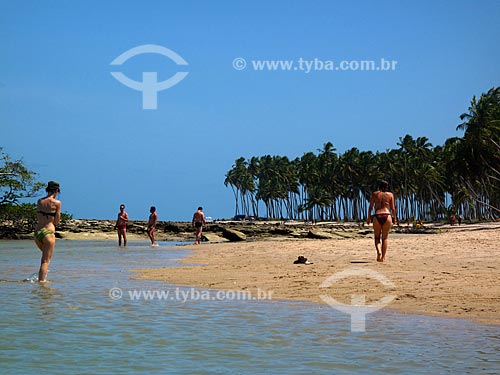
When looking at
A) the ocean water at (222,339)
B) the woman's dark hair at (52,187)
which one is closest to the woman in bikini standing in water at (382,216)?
the ocean water at (222,339)

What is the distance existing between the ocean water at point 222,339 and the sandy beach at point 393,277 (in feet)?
2.73

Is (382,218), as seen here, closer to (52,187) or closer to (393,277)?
(393,277)

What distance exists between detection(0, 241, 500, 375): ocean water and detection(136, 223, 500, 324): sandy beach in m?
0.83

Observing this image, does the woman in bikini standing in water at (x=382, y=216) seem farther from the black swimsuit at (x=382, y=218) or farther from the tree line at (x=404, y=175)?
the tree line at (x=404, y=175)

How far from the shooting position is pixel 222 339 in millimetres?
6129

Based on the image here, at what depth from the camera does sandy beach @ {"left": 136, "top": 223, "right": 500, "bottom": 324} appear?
848 cm

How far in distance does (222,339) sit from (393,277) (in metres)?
5.78

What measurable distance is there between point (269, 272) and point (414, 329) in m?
6.80

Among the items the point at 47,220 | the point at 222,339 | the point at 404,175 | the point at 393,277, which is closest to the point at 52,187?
the point at 47,220

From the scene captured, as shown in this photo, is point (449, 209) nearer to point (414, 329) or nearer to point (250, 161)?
point (250, 161)

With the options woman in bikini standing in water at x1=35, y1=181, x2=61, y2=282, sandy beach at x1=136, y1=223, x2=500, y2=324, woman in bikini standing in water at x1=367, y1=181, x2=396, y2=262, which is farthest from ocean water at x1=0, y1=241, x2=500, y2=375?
woman in bikini standing in water at x1=367, y1=181, x2=396, y2=262

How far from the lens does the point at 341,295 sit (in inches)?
367

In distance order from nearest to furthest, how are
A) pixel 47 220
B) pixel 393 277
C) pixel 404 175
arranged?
pixel 393 277 → pixel 47 220 → pixel 404 175

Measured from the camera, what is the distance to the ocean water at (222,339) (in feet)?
16.1
